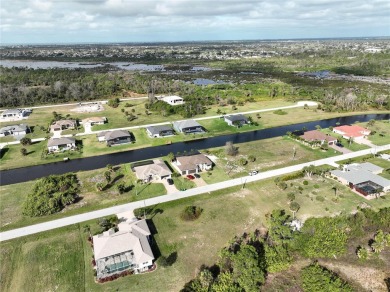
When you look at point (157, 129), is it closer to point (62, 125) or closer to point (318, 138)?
point (62, 125)

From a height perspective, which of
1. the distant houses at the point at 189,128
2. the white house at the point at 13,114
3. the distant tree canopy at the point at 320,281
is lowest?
the distant tree canopy at the point at 320,281

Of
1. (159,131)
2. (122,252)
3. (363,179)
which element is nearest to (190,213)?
(122,252)

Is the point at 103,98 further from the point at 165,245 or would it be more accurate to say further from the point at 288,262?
the point at 288,262

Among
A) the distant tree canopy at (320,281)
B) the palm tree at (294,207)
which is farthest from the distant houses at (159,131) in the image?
the distant tree canopy at (320,281)

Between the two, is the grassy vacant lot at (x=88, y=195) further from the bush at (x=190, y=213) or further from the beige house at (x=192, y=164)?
the bush at (x=190, y=213)

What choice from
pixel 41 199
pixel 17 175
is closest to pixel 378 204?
pixel 41 199

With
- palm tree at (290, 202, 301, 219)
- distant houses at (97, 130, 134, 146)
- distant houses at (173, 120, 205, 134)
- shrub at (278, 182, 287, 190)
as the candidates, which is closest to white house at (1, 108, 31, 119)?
distant houses at (97, 130, 134, 146)
